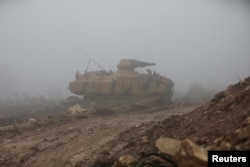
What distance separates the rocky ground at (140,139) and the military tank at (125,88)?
326 inches

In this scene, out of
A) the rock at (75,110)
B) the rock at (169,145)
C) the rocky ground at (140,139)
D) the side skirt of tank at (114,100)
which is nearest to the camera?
the rocky ground at (140,139)

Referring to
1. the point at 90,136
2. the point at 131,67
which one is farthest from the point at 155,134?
the point at 131,67

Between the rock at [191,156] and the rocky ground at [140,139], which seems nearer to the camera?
the rock at [191,156]

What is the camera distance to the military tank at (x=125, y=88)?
21156 mm

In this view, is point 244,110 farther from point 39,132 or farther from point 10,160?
point 39,132

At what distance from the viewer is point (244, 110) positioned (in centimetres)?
608

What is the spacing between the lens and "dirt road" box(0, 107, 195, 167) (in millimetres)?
8195

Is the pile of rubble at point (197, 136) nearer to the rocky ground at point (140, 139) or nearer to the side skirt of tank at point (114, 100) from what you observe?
the rocky ground at point (140, 139)

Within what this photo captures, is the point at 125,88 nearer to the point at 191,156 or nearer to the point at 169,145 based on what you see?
the point at 169,145

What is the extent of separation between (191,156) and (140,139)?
11.1 ft

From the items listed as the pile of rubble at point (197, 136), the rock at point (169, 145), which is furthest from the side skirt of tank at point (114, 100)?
the rock at point (169, 145)

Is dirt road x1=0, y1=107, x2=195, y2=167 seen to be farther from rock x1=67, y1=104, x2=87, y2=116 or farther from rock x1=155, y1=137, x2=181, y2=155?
rock x1=67, y1=104, x2=87, y2=116

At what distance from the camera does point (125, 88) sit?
21188mm

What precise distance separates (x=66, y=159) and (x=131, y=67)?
14.6 metres
